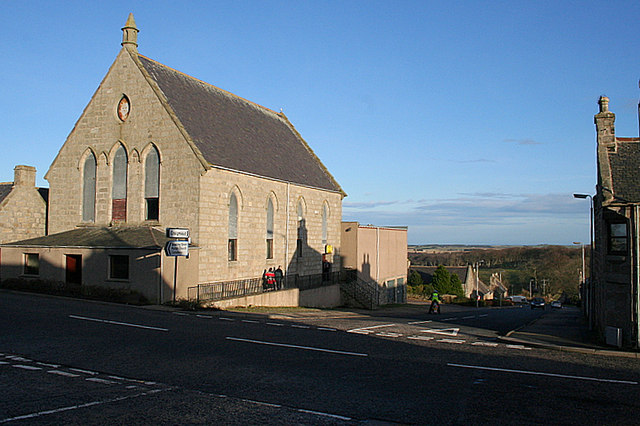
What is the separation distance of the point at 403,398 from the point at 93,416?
Answer: 4992mm

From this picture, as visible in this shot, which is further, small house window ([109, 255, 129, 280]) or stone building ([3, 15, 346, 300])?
stone building ([3, 15, 346, 300])

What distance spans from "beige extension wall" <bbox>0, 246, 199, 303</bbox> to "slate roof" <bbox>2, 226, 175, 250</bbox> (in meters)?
0.25

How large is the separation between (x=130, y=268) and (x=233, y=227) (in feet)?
22.9

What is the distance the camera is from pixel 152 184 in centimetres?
2975

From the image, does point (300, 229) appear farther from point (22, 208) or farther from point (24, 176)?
point (24, 176)

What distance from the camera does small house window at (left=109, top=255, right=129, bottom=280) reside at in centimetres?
2616

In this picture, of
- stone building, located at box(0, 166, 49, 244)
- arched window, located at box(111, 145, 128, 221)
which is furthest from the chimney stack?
arched window, located at box(111, 145, 128, 221)

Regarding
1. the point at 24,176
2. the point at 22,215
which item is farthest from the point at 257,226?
the point at 24,176

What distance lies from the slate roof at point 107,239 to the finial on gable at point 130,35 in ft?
34.0

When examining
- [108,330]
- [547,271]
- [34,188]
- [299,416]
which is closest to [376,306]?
[34,188]

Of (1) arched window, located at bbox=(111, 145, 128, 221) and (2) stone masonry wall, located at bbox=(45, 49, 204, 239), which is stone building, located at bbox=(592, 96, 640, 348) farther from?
(1) arched window, located at bbox=(111, 145, 128, 221)

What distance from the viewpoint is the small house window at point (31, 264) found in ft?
95.2

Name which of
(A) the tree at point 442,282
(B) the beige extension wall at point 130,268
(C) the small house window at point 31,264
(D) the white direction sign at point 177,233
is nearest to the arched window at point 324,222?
(B) the beige extension wall at point 130,268

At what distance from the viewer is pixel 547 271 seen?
364 ft
